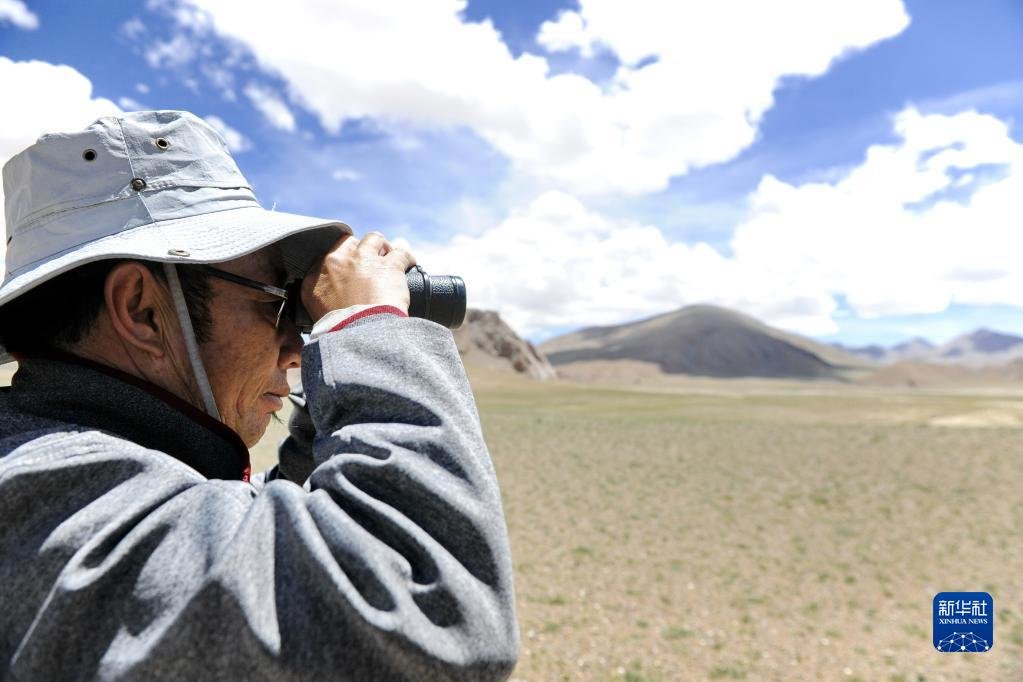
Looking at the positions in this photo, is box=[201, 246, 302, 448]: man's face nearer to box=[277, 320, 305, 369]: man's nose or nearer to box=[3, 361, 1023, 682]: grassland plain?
box=[277, 320, 305, 369]: man's nose

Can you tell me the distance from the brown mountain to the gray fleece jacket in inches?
5191

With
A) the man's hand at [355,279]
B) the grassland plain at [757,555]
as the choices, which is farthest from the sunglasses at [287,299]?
the grassland plain at [757,555]

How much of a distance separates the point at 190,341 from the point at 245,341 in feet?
0.43

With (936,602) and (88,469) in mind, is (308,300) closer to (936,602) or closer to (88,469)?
(88,469)

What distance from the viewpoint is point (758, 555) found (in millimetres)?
10867

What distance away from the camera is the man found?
0.98 meters

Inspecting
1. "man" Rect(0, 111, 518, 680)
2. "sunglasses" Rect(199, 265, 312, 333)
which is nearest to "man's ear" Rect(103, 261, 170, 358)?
"man" Rect(0, 111, 518, 680)

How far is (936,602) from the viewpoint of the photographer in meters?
8.95

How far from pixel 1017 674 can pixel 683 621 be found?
3.27 meters

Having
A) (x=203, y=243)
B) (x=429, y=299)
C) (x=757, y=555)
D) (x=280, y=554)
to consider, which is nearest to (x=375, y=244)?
(x=429, y=299)

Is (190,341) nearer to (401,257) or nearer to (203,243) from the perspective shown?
(203,243)

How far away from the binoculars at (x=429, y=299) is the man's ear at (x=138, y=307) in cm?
26

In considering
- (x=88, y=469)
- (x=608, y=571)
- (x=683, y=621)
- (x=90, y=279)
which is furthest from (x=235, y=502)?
(x=608, y=571)

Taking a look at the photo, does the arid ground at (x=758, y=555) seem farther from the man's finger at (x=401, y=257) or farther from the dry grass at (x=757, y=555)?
the man's finger at (x=401, y=257)
